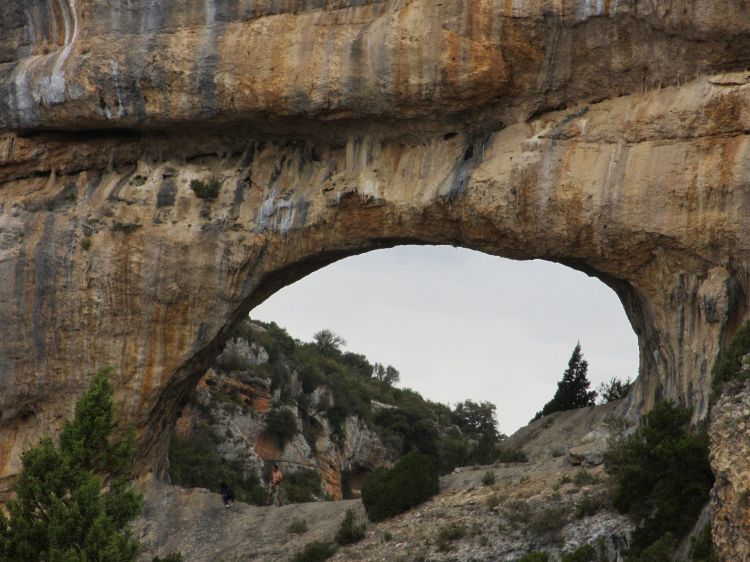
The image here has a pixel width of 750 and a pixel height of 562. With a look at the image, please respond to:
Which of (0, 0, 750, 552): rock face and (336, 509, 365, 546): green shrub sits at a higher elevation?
(0, 0, 750, 552): rock face

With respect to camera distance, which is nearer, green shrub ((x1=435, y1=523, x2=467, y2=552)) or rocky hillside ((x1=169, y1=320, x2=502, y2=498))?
green shrub ((x1=435, y1=523, x2=467, y2=552))

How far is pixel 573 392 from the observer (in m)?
30.4

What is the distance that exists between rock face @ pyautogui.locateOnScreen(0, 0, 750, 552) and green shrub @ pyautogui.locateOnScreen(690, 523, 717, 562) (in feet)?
13.2

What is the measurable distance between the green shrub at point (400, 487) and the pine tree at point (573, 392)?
752 cm

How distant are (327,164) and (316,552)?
7.09 metres

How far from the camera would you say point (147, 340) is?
74.2ft

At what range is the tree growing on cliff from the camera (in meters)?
15.2

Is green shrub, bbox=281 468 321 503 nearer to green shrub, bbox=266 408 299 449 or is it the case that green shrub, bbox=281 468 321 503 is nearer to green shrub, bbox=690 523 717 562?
green shrub, bbox=266 408 299 449

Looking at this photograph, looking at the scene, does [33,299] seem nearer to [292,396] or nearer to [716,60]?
[716,60]

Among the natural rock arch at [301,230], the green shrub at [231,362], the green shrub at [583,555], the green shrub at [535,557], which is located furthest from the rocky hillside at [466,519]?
the green shrub at [231,362]

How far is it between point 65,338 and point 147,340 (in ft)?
5.10

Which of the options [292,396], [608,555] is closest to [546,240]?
[608,555]

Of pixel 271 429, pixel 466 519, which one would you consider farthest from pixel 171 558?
pixel 271 429

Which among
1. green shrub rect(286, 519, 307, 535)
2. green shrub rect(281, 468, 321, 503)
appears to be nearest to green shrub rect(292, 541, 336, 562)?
green shrub rect(286, 519, 307, 535)
